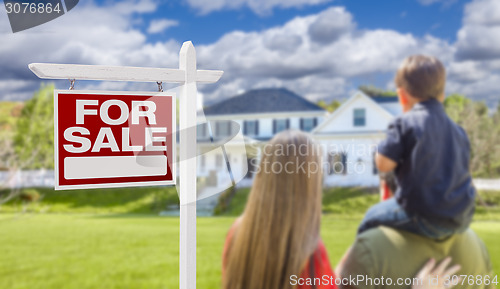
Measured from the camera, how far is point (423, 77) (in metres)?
1.44

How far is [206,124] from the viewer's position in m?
1.79

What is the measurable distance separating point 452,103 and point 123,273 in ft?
12.5

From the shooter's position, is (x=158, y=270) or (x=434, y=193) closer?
(x=434, y=193)

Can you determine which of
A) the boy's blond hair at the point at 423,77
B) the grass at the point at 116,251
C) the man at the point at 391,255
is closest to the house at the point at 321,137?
the boy's blond hair at the point at 423,77

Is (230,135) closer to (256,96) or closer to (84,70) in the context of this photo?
(84,70)

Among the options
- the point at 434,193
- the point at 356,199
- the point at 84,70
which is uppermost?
the point at 84,70

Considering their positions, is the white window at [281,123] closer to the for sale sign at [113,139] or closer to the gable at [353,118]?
the gable at [353,118]

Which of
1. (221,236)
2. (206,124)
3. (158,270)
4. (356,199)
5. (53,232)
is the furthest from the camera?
(53,232)

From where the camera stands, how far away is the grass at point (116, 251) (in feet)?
14.8

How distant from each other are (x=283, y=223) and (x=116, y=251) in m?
5.12

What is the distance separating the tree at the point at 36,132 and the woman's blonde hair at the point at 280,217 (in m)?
8.64

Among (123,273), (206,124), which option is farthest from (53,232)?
(206,124)

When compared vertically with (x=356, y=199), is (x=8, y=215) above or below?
below

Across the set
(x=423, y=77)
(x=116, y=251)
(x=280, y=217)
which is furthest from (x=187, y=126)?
(x=116, y=251)
